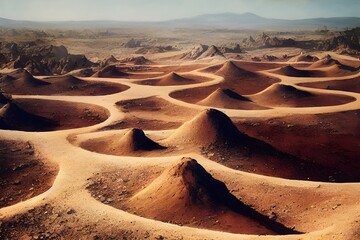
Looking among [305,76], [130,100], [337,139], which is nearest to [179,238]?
[337,139]

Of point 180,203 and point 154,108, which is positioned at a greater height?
point 154,108

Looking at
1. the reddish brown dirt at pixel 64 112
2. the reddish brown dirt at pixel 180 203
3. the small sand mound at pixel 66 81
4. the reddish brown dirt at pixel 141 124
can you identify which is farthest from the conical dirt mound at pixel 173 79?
the reddish brown dirt at pixel 180 203

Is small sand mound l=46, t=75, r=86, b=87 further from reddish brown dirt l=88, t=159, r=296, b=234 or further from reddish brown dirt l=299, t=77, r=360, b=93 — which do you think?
reddish brown dirt l=88, t=159, r=296, b=234

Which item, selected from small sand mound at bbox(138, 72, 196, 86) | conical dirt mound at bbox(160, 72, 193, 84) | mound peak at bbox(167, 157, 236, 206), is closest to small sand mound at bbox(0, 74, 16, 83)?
small sand mound at bbox(138, 72, 196, 86)

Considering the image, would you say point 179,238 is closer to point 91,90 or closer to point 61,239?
point 61,239

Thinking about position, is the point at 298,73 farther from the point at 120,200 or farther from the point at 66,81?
the point at 120,200

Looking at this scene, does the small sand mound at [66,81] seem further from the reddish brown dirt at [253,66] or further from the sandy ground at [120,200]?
the reddish brown dirt at [253,66]

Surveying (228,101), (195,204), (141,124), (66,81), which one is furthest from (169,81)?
(195,204)
